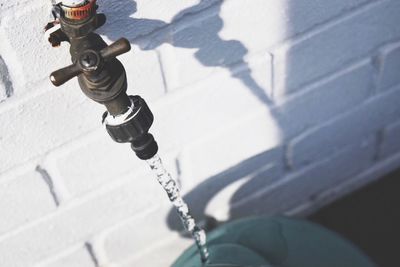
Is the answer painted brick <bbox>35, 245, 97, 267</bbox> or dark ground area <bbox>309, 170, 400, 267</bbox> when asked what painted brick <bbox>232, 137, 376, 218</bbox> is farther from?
painted brick <bbox>35, 245, 97, 267</bbox>

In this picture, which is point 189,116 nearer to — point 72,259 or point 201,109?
point 201,109

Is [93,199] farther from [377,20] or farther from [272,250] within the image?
[377,20]

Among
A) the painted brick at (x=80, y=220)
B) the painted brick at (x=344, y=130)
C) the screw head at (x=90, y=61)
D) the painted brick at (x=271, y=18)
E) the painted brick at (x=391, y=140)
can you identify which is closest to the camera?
the screw head at (x=90, y=61)

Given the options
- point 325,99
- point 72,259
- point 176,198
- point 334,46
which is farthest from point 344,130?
point 72,259

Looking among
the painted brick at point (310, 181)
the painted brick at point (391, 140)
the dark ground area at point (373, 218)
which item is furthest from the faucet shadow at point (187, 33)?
the dark ground area at point (373, 218)

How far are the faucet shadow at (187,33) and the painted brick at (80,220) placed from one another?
0.24m

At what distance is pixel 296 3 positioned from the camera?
2.74ft

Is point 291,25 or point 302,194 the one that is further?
point 302,194

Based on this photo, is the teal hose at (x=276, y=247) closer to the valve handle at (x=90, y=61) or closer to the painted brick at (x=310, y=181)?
the painted brick at (x=310, y=181)

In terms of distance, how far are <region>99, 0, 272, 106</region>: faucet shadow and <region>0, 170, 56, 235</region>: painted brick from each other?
260mm

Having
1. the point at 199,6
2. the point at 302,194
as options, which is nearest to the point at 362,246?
the point at 302,194

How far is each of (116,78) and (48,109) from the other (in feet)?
0.57

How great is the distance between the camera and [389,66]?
42.6 inches

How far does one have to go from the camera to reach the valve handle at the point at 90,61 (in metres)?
0.58
